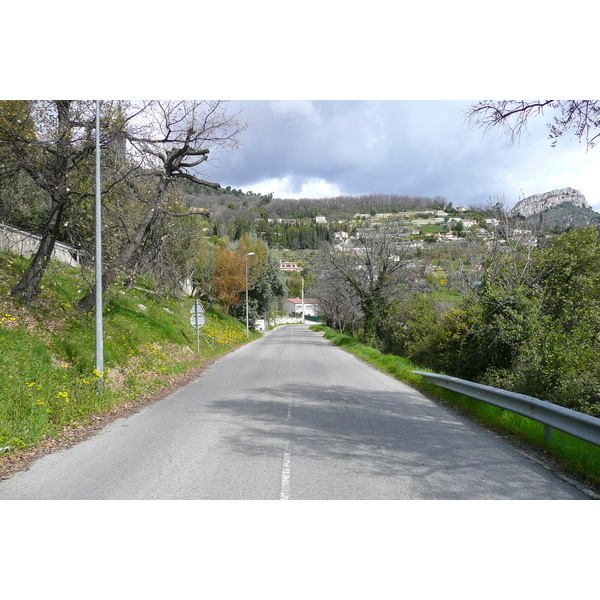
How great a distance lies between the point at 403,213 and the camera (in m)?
31.5

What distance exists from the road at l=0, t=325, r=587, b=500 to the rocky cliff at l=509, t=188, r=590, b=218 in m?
10.9

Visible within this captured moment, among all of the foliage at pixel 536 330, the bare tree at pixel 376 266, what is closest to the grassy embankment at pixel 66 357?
the foliage at pixel 536 330

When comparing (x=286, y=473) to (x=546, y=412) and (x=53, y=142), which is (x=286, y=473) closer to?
(x=546, y=412)

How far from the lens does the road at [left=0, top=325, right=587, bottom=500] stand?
5047 mm

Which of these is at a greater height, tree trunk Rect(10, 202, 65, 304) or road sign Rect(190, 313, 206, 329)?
tree trunk Rect(10, 202, 65, 304)

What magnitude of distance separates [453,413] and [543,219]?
597 inches

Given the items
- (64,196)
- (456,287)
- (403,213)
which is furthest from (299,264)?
(64,196)

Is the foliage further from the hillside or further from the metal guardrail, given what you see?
the metal guardrail

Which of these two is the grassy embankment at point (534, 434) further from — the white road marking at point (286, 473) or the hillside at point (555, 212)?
the hillside at point (555, 212)

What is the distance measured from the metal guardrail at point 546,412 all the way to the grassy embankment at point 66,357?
293 inches

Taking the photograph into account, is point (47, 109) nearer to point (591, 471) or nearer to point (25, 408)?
point (25, 408)

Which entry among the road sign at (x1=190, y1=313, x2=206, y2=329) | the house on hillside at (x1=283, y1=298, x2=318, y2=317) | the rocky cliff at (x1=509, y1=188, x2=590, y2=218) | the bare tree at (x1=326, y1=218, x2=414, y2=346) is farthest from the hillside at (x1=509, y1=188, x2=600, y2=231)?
the house on hillside at (x1=283, y1=298, x2=318, y2=317)

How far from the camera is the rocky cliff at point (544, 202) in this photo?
16955mm

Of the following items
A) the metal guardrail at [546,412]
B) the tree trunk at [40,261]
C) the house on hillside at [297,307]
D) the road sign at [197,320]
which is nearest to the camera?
the metal guardrail at [546,412]
